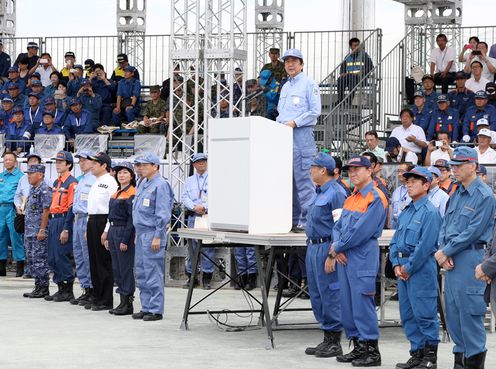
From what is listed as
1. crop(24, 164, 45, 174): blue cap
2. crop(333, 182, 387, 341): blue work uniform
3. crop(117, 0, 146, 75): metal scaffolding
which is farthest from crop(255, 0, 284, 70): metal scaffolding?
crop(333, 182, 387, 341): blue work uniform

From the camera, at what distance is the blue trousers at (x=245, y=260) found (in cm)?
1595

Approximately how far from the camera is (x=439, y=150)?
1697cm

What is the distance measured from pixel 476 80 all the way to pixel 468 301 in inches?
456

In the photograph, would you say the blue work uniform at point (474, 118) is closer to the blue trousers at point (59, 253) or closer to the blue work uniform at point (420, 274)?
the blue trousers at point (59, 253)

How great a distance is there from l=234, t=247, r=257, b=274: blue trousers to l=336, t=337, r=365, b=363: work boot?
6167mm

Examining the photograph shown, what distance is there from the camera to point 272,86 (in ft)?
63.5

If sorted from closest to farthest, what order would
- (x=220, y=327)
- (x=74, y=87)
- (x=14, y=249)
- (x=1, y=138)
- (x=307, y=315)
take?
(x=220, y=327)
(x=307, y=315)
(x=14, y=249)
(x=1, y=138)
(x=74, y=87)

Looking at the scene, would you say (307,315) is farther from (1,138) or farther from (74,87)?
(74,87)

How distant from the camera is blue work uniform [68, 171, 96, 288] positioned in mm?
14000

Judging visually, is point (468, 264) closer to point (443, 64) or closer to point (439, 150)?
point (439, 150)

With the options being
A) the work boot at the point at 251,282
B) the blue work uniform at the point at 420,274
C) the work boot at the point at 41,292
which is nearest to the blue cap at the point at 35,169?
the work boot at the point at 41,292

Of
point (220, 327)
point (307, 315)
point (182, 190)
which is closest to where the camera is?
point (220, 327)

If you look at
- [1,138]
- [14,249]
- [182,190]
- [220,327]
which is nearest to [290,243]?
[220,327]

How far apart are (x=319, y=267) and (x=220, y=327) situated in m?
2.36
